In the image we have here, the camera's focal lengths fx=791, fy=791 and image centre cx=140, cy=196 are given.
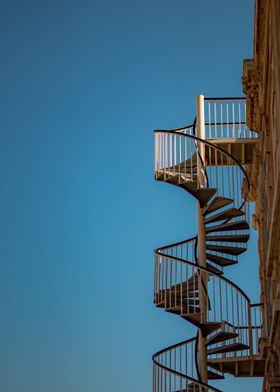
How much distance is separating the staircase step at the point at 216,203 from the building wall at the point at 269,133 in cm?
74

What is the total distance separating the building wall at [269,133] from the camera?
9.43 metres

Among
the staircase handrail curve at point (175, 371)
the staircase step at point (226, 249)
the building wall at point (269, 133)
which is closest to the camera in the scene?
the building wall at point (269, 133)

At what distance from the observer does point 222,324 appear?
1459cm

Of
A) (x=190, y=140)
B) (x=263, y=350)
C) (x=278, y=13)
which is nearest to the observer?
(x=278, y=13)

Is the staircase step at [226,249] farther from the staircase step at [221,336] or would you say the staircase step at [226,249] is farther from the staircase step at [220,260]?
the staircase step at [221,336]

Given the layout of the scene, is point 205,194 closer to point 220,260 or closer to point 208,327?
point 220,260

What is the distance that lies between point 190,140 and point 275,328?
5.65m

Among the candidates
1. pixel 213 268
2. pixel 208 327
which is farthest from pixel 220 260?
pixel 208 327

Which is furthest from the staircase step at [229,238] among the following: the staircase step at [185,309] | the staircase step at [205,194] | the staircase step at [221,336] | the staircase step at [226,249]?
the staircase step at [221,336]

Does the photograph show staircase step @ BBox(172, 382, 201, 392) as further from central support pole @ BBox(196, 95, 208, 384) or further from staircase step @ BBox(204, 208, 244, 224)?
staircase step @ BBox(204, 208, 244, 224)

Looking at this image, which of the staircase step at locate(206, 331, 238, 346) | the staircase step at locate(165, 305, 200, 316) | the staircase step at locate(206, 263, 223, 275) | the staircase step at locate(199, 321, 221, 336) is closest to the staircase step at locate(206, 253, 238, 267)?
the staircase step at locate(206, 263, 223, 275)

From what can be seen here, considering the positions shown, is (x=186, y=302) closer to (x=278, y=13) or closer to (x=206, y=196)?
(x=206, y=196)

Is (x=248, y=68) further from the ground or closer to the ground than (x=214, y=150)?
further from the ground

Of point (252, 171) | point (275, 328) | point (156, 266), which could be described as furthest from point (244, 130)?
point (275, 328)
